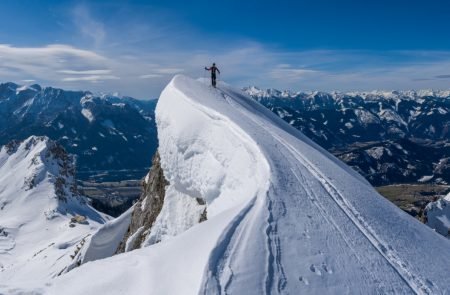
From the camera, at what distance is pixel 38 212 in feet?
407

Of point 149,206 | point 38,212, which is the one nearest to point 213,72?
point 149,206

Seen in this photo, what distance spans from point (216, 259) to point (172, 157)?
15061 millimetres

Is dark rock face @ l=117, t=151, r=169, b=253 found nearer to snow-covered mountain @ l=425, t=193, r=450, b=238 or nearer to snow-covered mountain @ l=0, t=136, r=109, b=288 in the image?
snow-covered mountain @ l=0, t=136, r=109, b=288

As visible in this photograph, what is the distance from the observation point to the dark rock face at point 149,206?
30.4 m

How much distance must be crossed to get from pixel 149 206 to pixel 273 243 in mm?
21257

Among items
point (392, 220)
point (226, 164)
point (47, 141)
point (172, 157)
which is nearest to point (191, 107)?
point (172, 157)

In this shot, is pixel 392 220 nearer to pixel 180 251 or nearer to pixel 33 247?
pixel 180 251

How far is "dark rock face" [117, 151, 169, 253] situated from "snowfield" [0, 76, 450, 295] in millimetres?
6836

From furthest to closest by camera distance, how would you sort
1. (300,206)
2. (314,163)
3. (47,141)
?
(47,141)
(314,163)
(300,206)

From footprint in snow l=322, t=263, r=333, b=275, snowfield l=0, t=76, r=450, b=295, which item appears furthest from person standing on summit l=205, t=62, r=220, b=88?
footprint in snow l=322, t=263, r=333, b=275

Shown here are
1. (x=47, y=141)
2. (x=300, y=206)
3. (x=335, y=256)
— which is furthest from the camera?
(x=47, y=141)

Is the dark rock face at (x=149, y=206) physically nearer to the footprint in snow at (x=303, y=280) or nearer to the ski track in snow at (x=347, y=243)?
the ski track in snow at (x=347, y=243)

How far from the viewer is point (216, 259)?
1277 centimetres

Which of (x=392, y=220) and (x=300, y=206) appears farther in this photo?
(x=392, y=220)
